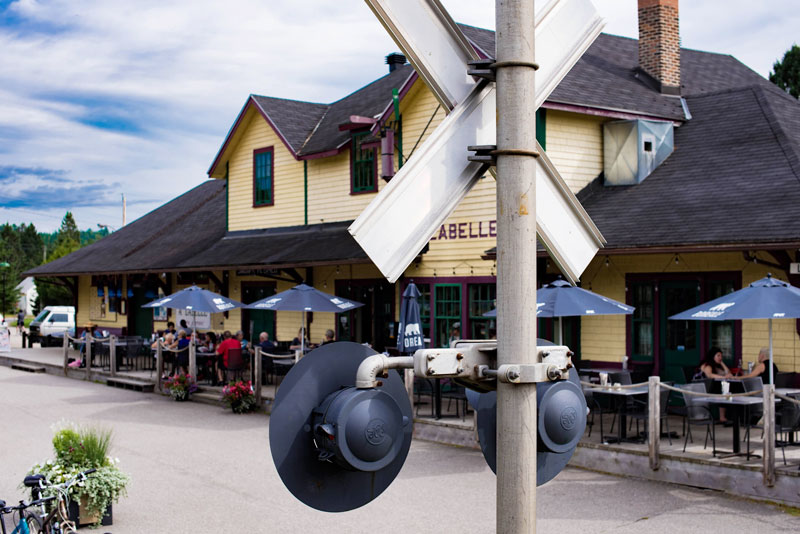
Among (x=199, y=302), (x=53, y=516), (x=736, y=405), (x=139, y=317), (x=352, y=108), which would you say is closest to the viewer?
(x=53, y=516)

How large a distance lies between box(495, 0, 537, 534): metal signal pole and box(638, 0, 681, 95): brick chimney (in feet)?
63.2

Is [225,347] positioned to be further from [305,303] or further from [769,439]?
[769,439]

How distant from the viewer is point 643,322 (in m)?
16.5

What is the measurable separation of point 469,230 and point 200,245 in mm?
12301

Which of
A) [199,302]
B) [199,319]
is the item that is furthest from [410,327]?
[199,319]

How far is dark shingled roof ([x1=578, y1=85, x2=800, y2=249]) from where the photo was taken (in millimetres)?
14438

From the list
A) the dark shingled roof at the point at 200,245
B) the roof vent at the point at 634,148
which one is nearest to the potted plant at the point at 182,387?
the dark shingled roof at the point at 200,245

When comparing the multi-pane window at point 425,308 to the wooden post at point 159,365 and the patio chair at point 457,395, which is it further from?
the wooden post at point 159,365

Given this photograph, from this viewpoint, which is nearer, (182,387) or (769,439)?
(769,439)

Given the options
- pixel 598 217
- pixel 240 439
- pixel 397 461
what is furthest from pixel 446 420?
pixel 397 461

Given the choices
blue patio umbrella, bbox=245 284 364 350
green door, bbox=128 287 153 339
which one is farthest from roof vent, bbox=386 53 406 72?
green door, bbox=128 287 153 339

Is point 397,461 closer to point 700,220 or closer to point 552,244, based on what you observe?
point 552,244

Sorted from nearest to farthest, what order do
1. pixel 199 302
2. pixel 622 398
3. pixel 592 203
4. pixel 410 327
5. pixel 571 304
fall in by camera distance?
pixel 622 398
pixel 571 304
pixel 410 327
pixel 592 203
pixel 199 302

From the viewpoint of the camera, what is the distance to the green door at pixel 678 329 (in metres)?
15.8
